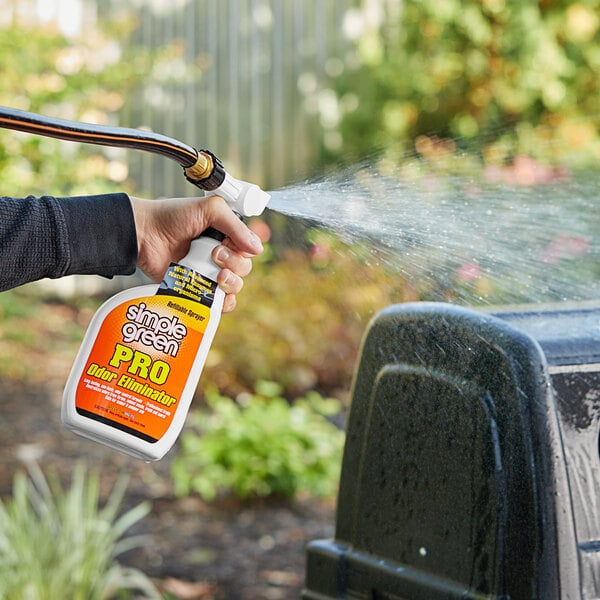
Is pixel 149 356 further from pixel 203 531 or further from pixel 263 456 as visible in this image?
pixel 263 456

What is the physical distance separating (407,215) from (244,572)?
2.20m

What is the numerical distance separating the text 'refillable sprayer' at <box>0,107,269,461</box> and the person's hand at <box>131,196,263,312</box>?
0.9 inches

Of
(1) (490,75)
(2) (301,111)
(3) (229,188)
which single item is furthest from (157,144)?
(2) (301,111)

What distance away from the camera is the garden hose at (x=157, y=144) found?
5.49 feet

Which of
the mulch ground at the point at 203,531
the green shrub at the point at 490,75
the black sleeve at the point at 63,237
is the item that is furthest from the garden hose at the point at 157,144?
the green shrub at the point at 490,75

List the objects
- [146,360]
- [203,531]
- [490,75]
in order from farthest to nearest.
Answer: [490,75] < [203,531] < [146,360]

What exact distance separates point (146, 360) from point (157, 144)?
36 centimetres

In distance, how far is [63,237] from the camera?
182cm

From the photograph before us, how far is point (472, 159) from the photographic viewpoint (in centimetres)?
673

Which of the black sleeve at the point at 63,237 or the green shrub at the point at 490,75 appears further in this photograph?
the green shrub at the point at 490,75

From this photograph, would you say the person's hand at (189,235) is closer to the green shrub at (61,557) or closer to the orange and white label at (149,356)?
the orange and white label at (149,356)

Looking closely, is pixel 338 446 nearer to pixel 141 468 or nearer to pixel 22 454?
pixel 141 468

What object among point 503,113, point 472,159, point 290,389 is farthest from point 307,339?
point 503,113

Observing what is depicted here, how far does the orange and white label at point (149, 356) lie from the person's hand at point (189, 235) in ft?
0.17
